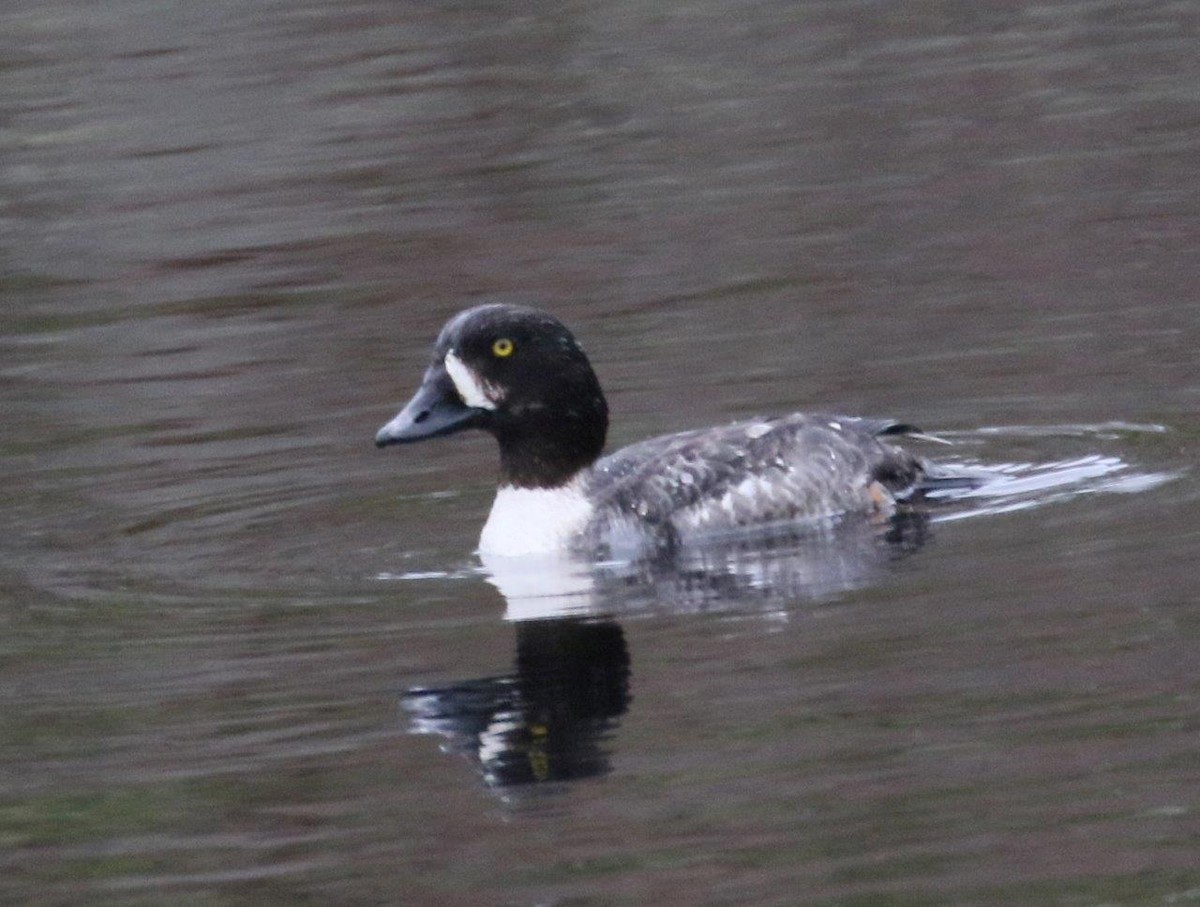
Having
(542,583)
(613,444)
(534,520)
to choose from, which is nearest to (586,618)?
(542,583)

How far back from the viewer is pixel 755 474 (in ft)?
32.4

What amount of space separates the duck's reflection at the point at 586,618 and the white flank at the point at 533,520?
7 cm

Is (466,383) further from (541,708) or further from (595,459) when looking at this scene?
(541,708)

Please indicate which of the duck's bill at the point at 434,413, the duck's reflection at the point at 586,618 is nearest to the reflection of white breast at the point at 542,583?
the duck's reflection at the point at 586,618

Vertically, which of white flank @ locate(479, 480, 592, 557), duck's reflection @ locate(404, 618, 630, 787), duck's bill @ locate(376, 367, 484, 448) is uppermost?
duck's bill @ locate(376, 367, 484, 448)

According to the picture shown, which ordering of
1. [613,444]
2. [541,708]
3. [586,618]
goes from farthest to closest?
[613,444] < [586,618] < [541,708]

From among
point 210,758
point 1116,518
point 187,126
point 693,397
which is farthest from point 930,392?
point 187,126

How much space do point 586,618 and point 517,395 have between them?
1.54m

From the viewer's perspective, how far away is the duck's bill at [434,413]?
31.7 feet

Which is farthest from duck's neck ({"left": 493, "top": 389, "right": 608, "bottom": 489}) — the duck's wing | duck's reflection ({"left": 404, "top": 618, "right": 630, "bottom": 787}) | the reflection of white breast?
duck's reflection ({"left": 404, "top": 618, "right": 630, "bottom": 787})

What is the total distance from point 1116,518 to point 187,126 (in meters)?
12.0

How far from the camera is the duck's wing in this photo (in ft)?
32.1

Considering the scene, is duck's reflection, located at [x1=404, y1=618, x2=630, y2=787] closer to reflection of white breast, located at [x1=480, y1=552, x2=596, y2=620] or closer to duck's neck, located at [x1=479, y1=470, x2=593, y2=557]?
reflection of white breast, located at [x1=480, y1=552, x2=596, y2=620]

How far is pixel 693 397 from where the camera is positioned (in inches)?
461
